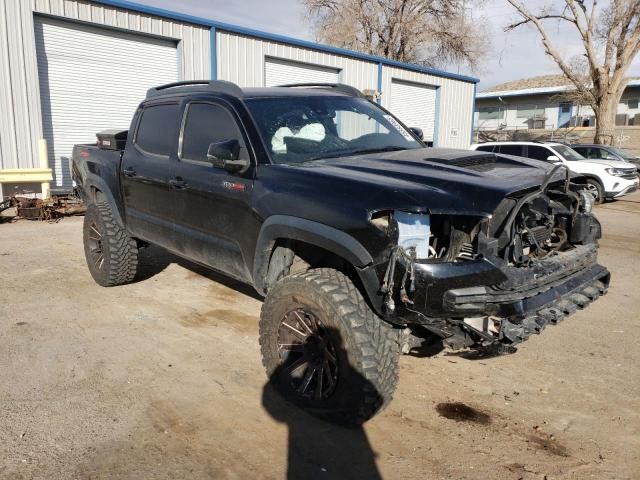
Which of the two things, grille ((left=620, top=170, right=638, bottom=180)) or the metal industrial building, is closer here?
the metal industrial building

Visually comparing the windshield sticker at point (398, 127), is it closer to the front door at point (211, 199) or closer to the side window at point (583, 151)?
the front door at point (211, 199)

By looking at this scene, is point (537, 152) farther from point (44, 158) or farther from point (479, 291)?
point (479, 291)

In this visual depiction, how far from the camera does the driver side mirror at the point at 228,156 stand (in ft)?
11.9

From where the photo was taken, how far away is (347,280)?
10.3 ft

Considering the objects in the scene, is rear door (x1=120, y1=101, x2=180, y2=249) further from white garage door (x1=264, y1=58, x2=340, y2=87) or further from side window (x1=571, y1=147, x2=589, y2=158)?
side window (x1=571, y1=147, x2=589, y2=158)

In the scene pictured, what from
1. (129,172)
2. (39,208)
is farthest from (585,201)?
(39,208)

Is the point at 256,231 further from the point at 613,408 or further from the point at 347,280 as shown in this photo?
the point at 613,408

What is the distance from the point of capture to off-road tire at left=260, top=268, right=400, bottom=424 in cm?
297

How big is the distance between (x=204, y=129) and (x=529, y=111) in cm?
4750

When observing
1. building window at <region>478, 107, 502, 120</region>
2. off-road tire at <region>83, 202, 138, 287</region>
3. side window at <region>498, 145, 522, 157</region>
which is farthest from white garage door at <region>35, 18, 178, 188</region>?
building window at <region>478, 107, 502, 120</region>

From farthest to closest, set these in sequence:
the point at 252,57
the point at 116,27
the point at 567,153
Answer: the point at 252,57 → the point at 567,153 → the point at 116,27

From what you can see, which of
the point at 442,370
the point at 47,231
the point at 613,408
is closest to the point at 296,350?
the point at 442,370

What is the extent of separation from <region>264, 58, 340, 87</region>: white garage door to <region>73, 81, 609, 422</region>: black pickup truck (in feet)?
39.1

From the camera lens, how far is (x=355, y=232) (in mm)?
2918
